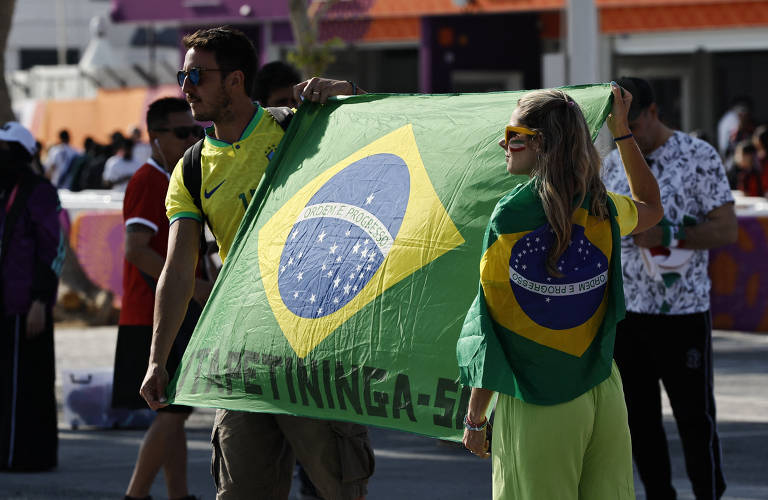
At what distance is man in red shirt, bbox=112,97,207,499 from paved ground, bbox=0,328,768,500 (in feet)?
2.46

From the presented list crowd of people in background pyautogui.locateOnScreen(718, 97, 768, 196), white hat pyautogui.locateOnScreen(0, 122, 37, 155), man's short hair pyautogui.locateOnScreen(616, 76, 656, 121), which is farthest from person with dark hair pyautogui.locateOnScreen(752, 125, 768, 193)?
man's short hair pyautogui.locateOnScreen(616, 76, 656, 121)

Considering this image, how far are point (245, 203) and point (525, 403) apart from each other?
139 centimetres

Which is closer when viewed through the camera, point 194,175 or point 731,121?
point 194,175

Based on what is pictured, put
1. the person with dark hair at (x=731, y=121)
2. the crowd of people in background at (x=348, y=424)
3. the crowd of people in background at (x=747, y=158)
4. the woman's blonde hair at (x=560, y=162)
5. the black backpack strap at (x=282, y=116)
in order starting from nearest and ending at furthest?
the woman's blonde hair at (x=560, y=162) → the crowd of people in background at (x=348, y=424) → the black backpack strap at (x=282, y=116) → the crowd of people in background at (x=747, y=158) → the person with dark hair at (x=731, y=121)

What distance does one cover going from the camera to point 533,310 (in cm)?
375

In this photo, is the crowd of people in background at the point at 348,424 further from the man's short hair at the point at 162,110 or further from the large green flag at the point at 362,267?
the large green flag at the point at 362,267

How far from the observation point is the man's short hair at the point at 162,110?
6.50m

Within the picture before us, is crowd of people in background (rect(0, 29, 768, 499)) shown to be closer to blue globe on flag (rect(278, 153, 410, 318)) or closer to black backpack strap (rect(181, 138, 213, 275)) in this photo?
black backpack strap (rect(181, 138, 213, 275))

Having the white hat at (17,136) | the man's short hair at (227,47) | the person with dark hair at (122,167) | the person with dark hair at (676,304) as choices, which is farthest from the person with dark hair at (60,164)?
the man's short hair at (227,47)

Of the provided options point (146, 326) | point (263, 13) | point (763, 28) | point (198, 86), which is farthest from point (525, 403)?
point (263, 13)

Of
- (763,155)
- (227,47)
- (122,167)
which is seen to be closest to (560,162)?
A: (227,47)

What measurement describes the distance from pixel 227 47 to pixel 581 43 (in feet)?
20.4

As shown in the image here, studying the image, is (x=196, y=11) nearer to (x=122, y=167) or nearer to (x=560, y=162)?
(x=122, y=167)

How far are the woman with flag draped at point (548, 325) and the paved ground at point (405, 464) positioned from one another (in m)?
3.17
